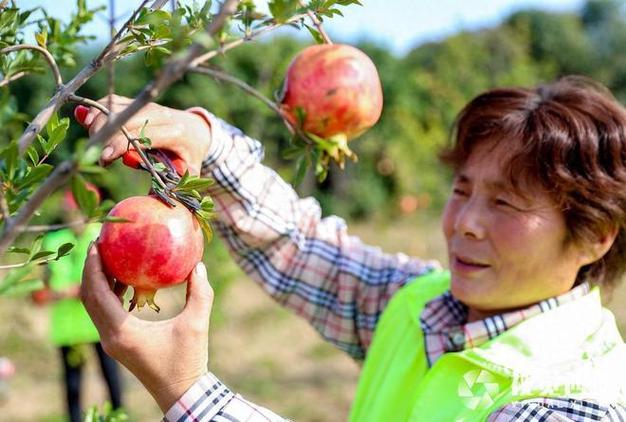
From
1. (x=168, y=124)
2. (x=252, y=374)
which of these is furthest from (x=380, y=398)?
(x=252, y=374)

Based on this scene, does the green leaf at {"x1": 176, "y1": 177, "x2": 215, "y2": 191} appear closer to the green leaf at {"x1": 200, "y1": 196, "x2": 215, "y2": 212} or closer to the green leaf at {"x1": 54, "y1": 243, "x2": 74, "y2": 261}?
the green leaf at {"x1": 200, "y1": 196, "x2": 215, "y2": 212}

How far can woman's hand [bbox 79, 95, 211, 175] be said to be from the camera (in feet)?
Answer: 2.95

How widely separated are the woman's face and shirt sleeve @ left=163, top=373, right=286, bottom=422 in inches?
20.9

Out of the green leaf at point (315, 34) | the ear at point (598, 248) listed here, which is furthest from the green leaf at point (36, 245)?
the ear at point (598, 248)

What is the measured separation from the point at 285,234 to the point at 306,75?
71 cm

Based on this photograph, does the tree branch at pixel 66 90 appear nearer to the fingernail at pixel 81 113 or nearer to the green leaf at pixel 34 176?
the green leaf at pixel 34 176

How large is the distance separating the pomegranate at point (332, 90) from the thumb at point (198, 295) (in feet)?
0.70

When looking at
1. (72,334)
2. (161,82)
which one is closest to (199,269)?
(161,82)

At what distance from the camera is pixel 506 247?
1.31 metres

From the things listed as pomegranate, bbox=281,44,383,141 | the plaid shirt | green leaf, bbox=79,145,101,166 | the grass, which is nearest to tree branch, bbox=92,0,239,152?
green leaf, bbox=79,145,101,166

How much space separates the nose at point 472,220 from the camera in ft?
4.33

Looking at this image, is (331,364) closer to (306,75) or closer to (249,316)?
(249,316)

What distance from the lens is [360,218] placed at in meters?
10.1

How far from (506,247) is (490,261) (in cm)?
4
